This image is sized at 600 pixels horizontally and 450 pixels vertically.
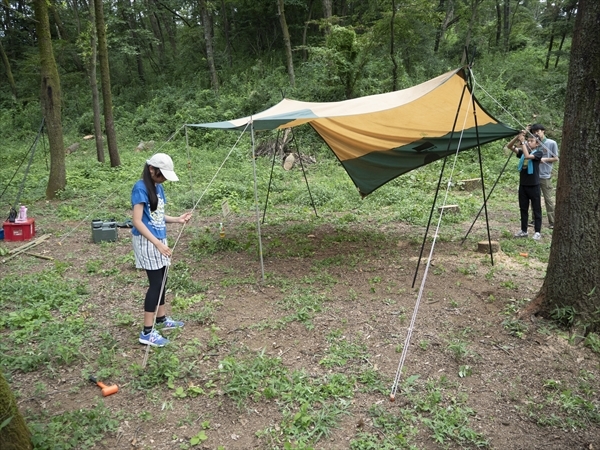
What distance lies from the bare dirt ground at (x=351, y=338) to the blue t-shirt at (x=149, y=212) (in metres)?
0.94

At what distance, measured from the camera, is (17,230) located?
20.1 feet

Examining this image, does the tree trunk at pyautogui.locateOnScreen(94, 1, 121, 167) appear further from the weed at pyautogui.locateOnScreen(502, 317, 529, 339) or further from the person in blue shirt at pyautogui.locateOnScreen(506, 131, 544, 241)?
the weed at pyautogui.locateOnScreen(502, 317, 529, 339)

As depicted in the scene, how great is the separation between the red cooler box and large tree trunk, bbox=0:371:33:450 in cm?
490

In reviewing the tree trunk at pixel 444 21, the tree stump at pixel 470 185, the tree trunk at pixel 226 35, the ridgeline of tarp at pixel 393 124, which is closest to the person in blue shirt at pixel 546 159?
the ridgeline of tarp at pixel 393 124

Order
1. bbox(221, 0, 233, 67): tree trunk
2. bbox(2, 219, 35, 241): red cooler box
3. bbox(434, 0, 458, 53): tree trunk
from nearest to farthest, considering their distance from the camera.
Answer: bbox(2, 219, 35, 241): red cooler box, bbox(434, 0, 458, 53): tree trunk, bbox(221, 0, 233, 67): tree trunk

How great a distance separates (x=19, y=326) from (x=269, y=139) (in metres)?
9.37

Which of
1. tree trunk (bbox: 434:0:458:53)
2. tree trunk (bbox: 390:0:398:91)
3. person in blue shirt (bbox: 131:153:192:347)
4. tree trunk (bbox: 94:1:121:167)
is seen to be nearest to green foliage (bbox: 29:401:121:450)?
person in blue shirt (bbox: 131:153:192:347)

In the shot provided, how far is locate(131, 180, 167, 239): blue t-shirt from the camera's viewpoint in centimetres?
299

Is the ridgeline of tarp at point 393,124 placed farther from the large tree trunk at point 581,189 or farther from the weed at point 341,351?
the weed at point 341,351

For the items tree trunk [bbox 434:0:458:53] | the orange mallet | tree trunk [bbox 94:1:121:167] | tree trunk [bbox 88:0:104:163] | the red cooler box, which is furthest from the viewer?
tree trunk [bbox 434:0:458:53]

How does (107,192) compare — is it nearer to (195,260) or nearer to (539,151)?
(195,260)

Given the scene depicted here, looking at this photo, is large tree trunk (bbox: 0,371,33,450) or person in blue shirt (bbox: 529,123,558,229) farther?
person in blue shirt (bbox: 529,123,558,229)

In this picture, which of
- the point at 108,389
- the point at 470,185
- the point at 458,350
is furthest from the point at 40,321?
the point at 470,185

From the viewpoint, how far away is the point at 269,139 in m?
12.3
